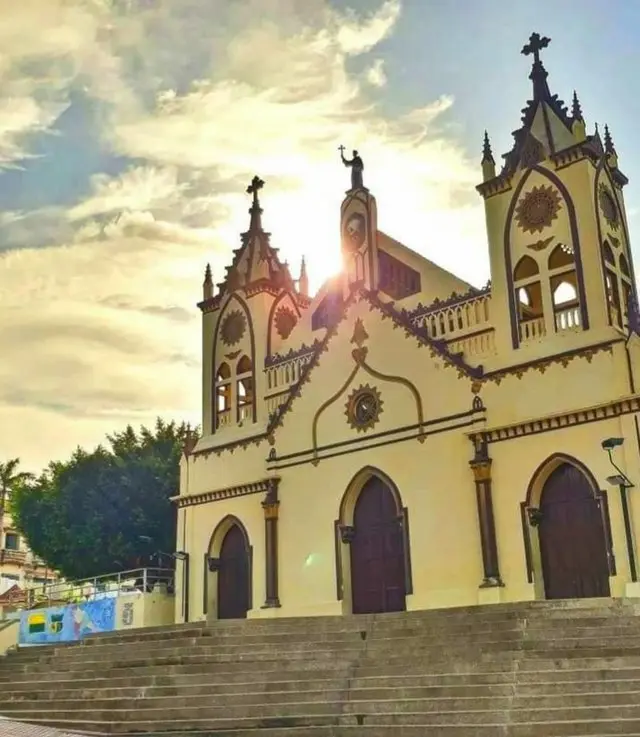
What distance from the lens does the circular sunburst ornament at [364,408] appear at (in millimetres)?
21375

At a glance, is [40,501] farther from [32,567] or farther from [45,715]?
[32,567]

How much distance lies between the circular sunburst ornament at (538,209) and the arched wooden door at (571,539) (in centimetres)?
540

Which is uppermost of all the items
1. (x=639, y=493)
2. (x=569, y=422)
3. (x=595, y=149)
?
(x=595, y=149)

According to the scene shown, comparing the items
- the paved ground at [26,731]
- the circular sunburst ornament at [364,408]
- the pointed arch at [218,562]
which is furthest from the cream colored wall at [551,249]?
the paved ground at [26,731]

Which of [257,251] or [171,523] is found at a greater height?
[257,251]

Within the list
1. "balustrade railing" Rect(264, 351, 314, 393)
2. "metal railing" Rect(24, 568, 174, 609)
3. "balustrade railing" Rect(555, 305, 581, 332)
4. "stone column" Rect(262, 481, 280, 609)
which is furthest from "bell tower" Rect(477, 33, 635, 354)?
"metal railing" Rect(24, 568, 174, 609)

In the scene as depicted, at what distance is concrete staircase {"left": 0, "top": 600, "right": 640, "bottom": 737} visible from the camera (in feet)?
36.5

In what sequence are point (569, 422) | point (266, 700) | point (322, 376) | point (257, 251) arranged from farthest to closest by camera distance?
point (257, 251), point (322, 376), point (569, 422), point (266, 700)

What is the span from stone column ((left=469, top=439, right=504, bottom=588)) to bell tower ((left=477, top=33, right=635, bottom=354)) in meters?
2.43

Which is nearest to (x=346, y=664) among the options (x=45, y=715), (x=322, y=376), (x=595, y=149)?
(x=45, y=715)

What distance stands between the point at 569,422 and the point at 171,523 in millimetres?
14792

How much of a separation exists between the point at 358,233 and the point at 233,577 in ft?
31.3

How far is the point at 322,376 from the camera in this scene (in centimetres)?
2288

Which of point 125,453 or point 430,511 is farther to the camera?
point 125,453
